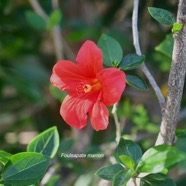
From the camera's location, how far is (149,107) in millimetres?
2098

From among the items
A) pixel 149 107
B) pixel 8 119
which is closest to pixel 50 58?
pixel 8 119

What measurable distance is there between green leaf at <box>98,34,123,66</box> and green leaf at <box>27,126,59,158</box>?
0.19 metres

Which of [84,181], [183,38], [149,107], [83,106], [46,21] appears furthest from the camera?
[149,107]

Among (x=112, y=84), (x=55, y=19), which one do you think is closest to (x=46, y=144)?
(x=112, y=84)

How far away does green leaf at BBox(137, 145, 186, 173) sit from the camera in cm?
90

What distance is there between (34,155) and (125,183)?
0.17 m

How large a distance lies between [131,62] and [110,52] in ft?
0.25

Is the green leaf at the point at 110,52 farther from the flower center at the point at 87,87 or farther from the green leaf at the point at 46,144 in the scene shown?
the green leaf at the point at 46,144

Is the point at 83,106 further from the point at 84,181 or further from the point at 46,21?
the point at 46,21

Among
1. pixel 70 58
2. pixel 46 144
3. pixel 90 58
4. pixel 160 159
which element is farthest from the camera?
pixel 70 58

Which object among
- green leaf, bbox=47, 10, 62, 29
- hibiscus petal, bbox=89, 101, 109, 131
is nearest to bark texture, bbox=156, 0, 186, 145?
hibiscus petal, bbox=89, 101, 109, 131

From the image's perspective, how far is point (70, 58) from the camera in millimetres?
2145

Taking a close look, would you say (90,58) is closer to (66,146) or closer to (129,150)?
(129,150)

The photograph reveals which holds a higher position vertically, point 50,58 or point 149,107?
point 50,58
